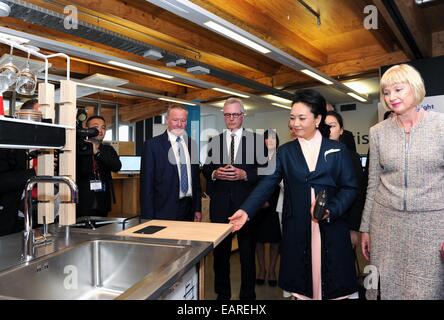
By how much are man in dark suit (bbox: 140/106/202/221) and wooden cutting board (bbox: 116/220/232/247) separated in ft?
2.22

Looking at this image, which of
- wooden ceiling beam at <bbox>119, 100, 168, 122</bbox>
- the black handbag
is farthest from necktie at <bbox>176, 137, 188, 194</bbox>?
wooden ceiling beam at <bbox>119, 100, 168, 122</bbox>

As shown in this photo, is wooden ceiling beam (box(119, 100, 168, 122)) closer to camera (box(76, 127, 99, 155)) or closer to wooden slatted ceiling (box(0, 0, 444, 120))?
wooden slatted ceiling (box(0, 0, 444, 120))

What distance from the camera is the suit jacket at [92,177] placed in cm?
264

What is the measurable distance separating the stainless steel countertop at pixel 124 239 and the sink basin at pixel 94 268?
3 centimetres

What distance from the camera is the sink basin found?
1176 mm

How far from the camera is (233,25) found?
3.29m

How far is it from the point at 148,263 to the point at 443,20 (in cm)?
477

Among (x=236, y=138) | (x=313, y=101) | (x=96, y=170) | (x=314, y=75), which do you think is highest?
(x=314, y=75)

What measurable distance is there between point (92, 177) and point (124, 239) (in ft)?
5.42

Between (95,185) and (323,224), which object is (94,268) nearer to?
(323,224)

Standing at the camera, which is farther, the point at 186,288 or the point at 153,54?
the point at 153,54

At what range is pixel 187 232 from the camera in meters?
1.51

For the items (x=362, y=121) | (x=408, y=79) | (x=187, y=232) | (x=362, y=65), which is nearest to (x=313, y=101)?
(x=408, y=79)

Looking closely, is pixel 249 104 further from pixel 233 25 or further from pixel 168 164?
pixel 168 164
